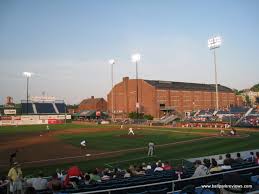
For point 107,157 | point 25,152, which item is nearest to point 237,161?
point 107,157

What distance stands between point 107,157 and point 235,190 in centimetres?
1785

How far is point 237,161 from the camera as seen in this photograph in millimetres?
13336

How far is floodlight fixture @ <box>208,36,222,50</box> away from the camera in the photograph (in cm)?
5674

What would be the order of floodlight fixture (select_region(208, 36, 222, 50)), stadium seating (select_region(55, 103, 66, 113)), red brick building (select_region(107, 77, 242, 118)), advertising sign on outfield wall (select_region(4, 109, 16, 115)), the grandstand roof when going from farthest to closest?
stadium seating (select_region(55, 103, 66, 113)), the grandstand roof, advertising sign on outfield wall (select_region(4, 109, 16, 115)), red brick building (select_region(107, 77, 242, 118)), floodlight fixture (select_region(208, 36, 222, 50))

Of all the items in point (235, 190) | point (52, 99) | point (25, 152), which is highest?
point (52, 99)

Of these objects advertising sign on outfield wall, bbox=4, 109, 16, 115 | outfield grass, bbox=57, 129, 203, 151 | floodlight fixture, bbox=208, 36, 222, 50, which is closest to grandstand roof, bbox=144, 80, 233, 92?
floodlight fixture, bbox=208, 36, 222, 50

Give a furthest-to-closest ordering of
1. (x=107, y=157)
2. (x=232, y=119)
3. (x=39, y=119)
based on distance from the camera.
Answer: (x=39, y=119) → (x=232, y=119) → (x=107, y=157)

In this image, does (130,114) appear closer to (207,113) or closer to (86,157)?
(207,113)

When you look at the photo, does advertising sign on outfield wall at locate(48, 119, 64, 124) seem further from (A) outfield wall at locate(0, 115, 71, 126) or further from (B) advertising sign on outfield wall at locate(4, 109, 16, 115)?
(B) advertising sign on outfield wall at locate(4, 109, 16, 115)

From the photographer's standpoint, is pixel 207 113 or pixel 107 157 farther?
pixel 207 113

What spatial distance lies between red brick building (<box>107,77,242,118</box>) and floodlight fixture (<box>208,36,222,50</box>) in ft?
99.9

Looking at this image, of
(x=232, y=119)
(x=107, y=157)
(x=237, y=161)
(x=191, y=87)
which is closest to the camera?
(x=237, y=161)

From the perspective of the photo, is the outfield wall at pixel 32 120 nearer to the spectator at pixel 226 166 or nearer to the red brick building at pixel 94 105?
the red brick building at pixel 94 105

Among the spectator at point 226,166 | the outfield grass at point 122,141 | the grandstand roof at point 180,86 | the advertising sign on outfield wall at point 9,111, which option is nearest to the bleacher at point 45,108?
the advertising sign on outfield wall at point 9,111
